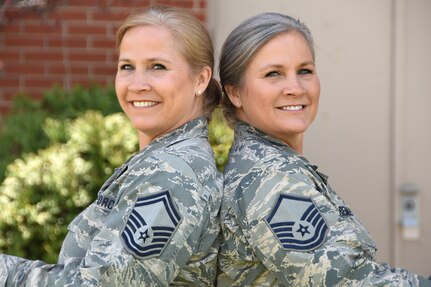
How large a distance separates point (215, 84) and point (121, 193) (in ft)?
2.04

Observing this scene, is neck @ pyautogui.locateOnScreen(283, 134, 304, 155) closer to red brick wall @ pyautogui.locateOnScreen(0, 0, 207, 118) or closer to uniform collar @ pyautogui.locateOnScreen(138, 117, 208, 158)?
uniform collar @ pyautogui.locateOnScreen(138, 117, 208, 158)

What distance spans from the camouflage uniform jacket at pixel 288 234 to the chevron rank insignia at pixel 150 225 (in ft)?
0.72

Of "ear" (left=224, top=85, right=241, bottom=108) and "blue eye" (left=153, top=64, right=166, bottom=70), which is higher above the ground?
"blue eye" (left=153, top=64, right=166, bottom=70)

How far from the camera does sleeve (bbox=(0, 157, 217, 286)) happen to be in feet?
8.63

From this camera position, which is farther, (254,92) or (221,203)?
(254,92)

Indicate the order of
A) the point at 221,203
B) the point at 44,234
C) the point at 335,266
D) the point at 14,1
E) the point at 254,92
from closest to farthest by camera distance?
1. the point at 335,266
2. the point at 221,203
3. the point at 254,92
4. the point at 44,234
5. the point at 14,1

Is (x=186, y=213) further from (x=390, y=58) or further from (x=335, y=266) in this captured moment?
(x=390, y=58)

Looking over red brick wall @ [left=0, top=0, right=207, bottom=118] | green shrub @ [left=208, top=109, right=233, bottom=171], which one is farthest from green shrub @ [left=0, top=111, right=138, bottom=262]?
red brick wall @ [left=0, top=0, right=207, bottom=118]

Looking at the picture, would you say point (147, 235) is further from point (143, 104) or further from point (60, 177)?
point (60, 177)

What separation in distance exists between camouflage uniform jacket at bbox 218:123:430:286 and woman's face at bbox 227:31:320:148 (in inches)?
6.4

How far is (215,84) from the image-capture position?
3.19 metres

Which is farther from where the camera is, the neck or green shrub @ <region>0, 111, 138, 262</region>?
green shrub @ <region>0, 111, 138, 262</region>

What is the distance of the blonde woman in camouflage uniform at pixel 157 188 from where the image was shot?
264 cm

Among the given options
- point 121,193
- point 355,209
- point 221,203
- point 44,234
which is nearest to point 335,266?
point 221,203
